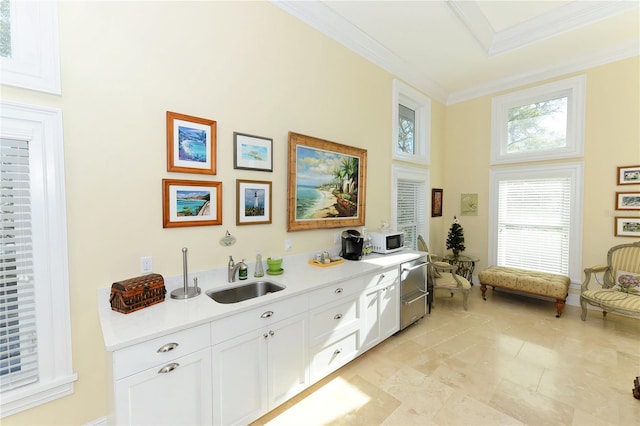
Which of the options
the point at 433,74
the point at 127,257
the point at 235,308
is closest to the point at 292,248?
the point at 235,308

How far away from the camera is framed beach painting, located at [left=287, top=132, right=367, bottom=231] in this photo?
2796mm

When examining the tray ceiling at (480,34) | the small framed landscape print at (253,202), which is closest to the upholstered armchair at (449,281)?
the small framed landscape print at (253,202)

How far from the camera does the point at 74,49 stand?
1667 mm

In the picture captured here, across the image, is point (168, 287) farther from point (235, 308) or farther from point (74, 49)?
point (74, 49)

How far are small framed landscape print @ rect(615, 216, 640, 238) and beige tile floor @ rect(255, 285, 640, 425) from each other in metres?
1.16

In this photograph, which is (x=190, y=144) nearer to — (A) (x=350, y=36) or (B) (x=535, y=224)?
(A) (x=350, y=36)

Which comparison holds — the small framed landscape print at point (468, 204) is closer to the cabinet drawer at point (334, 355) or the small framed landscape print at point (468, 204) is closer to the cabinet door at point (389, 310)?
the cabinet door at point (389, 310)

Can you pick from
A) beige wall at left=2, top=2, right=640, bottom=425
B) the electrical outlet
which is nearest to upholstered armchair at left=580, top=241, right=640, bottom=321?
beige wall at left=2, top=2, right=640, bottom=425

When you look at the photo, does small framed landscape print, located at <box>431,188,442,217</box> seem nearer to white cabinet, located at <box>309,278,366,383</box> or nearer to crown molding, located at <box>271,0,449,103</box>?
crown molding, located at <box>271,0,449,103</box>

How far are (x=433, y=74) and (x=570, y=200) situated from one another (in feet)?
9.66

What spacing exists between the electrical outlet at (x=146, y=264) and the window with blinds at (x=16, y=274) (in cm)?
56

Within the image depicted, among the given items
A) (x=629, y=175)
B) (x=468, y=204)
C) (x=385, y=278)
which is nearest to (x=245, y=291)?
(x=385, y=278)

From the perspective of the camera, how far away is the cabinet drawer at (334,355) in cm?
225

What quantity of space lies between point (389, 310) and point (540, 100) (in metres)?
4.39
